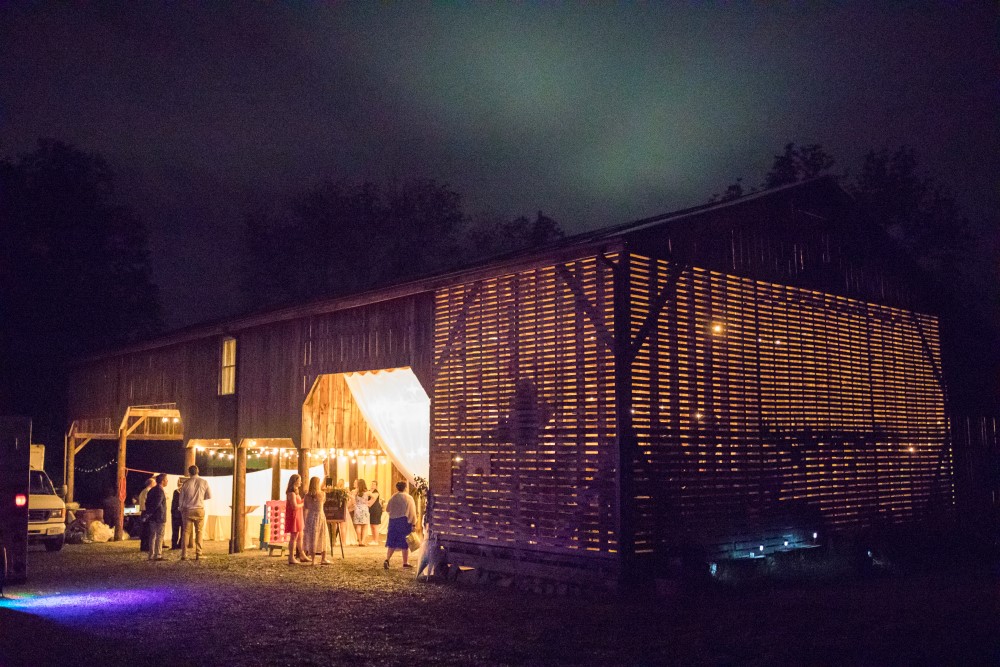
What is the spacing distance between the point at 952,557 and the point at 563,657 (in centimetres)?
1042

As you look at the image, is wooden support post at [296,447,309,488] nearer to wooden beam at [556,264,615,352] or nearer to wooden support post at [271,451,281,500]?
wooden support post at [271,451,281,500]

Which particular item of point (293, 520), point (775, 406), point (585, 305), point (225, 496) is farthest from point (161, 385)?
point (775, 406)

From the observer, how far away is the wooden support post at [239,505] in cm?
1884

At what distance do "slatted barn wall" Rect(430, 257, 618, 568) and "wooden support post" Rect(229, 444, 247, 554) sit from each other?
6.18 metres

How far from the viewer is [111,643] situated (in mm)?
9305

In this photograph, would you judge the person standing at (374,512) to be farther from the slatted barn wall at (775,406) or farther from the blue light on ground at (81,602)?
the slatted barn wall at (775,406)

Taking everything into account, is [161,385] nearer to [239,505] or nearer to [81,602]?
[239,505]

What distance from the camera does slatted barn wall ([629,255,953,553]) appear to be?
41.6ft

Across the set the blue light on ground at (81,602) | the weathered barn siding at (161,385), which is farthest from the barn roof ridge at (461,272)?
the blue light on ground at (81,602)

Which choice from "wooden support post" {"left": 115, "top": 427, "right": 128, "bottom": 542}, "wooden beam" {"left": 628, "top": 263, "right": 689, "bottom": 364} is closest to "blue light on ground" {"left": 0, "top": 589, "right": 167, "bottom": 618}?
"wooden beam" {"left": 628, "top": 263, "right": 689, "bottom": 364}

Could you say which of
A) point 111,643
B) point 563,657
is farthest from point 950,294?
point 111,643

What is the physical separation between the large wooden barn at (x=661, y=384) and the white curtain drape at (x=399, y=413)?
0.17 meters

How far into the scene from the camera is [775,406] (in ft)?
47.5

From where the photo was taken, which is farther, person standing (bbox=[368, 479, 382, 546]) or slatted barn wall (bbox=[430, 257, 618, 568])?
person standing (bbox=[368, 479, 382, 546])
